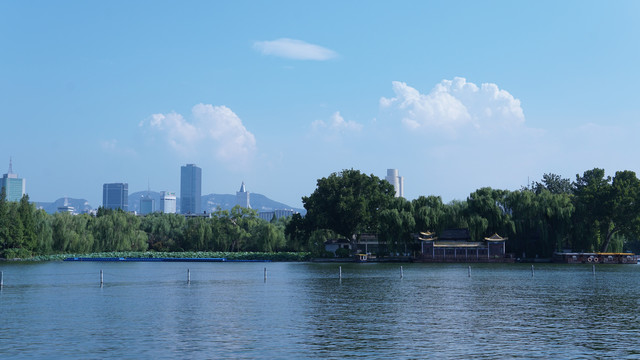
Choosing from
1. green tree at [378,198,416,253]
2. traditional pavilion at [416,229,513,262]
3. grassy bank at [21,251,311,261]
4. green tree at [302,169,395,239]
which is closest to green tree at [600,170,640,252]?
traditional pavilion at [416,229,513,262]

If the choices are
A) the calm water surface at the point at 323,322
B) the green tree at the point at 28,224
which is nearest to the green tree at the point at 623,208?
the calm water surface at the point at 323,322

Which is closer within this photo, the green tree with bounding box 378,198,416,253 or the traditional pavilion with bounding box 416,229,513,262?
the traditional pavilion with bounding box 416,229,513,262

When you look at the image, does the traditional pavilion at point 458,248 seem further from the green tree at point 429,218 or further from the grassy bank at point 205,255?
the grassy bank at point 205,255

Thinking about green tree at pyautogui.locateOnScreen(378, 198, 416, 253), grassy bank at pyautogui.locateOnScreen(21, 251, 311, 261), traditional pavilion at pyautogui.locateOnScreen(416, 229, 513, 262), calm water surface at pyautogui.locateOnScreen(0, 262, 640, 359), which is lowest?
calm water surface at pyautogui.locateOnScreen(0, 262, 640, 359)

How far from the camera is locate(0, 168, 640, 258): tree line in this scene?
107 m

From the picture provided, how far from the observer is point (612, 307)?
3803 cm

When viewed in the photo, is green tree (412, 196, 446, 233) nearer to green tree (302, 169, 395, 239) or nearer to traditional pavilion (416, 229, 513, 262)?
traditional pavilion (416, 229, 513, 262)

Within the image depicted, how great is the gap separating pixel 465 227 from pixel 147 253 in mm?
65480

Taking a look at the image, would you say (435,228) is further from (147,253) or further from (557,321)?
(557,321)

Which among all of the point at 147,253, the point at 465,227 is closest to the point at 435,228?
the point at 465,227

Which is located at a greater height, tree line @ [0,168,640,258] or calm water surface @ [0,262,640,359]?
tree line @ [0,168,640,258]

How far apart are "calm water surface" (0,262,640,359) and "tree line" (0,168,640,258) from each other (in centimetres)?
5341

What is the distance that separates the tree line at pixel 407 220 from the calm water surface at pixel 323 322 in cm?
5341

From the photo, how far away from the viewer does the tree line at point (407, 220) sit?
107 metres
